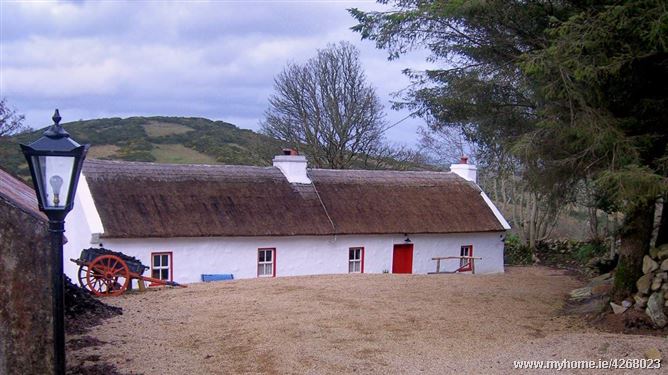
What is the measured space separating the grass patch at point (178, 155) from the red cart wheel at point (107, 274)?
91.9 ft

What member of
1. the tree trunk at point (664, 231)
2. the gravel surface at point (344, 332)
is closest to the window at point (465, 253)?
the gravel surface at point (344, 332)

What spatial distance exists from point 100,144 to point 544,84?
4502 cm

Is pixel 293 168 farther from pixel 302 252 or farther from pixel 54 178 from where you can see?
pixel 54 178

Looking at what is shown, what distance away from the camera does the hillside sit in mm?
33594

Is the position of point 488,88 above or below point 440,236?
above

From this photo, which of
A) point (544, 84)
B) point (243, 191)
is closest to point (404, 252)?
point (243, 191)

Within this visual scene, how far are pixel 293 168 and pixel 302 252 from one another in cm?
359

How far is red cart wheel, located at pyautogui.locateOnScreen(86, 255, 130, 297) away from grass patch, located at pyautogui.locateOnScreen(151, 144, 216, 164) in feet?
91.9

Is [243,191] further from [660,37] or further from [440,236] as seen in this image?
[660,37]

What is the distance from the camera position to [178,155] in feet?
154

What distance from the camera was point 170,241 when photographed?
18.7 m

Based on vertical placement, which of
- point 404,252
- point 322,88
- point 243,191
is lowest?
point 404,252

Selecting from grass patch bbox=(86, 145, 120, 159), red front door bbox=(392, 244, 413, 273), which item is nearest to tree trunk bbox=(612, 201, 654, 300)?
red front door bbox=(392, 244, 413, 273)

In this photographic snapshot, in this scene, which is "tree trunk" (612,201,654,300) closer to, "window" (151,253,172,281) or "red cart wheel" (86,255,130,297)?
"red cart wheel" (86,255,130,297)
